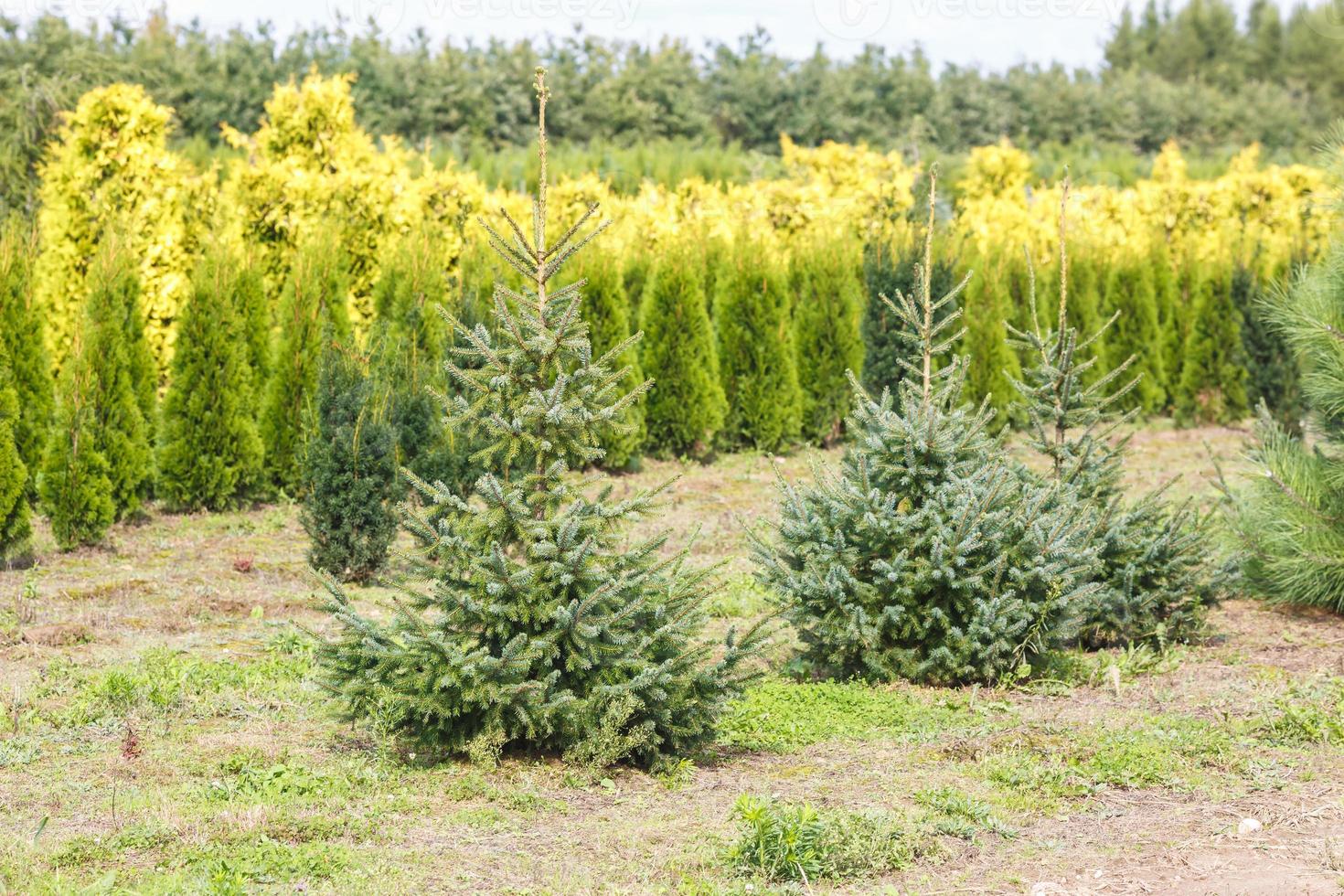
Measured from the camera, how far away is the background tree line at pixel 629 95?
18.9 m

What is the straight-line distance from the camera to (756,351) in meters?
11.9

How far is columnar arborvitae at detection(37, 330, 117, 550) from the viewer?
800cm

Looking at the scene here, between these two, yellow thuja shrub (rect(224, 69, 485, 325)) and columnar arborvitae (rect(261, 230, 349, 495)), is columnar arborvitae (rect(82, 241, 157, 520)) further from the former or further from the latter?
yellow thuja shrub (rect(224, 69, 485, 325))

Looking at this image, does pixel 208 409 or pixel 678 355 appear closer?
pixel 208 409

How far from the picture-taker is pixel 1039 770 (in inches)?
177

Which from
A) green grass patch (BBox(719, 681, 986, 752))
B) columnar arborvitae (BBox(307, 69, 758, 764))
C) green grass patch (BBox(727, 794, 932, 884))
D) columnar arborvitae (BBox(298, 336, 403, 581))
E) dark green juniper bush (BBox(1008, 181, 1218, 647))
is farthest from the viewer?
columnar arborvitae (BBox(298, 336, 403, 581))

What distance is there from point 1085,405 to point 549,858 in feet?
13.3

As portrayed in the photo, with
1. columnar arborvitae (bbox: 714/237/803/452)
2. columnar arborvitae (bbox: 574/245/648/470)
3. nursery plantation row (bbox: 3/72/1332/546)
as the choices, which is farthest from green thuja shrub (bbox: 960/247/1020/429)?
columnar arborvitae (bbox: 574/245/648/470)

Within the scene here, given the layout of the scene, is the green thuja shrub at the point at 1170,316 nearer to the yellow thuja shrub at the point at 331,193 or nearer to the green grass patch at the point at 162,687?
the yellow thuja shrub at the point at 331,193

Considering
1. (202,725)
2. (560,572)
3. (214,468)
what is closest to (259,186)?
(214,468)

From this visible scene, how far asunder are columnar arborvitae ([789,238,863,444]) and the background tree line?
8506 mm

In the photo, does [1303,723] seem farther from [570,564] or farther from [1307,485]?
[570,564]

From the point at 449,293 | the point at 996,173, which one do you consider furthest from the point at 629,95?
the point at 449,293

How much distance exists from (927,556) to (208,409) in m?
5.81
